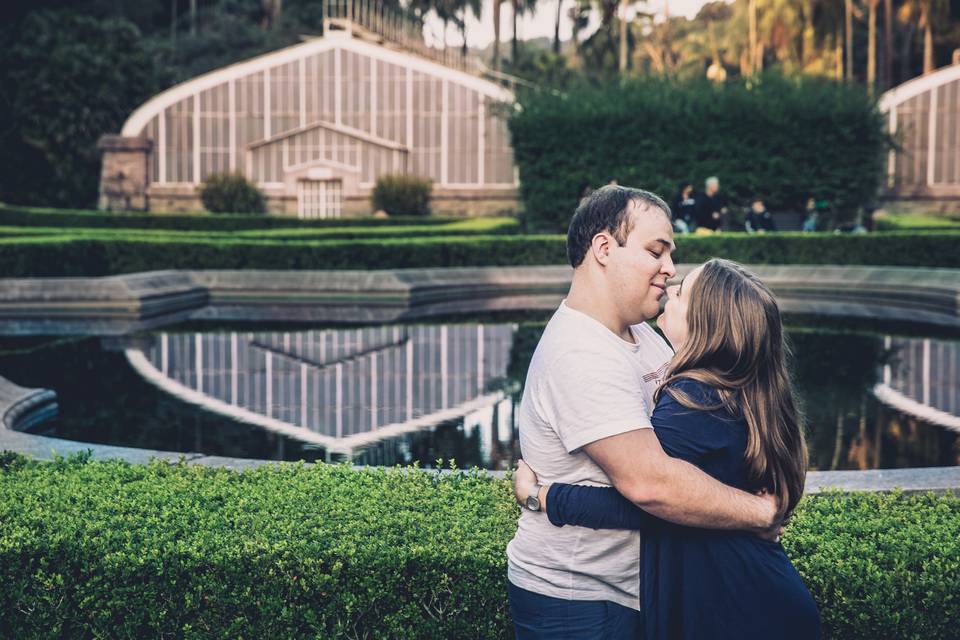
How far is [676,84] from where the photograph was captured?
30.4 m

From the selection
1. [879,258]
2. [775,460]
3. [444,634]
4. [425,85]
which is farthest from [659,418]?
[425,85]

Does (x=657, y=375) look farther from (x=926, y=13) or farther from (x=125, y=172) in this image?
(x=926, y=13)

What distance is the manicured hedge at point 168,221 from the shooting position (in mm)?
31250

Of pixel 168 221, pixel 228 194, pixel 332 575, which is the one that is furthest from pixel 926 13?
pixel 332 575

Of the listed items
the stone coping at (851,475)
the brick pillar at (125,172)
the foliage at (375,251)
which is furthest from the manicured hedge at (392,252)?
Answer: the brick pillar at (125,172)

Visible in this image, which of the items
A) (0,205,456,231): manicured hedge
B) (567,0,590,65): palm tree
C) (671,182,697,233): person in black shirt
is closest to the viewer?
(671,182,697,233): person in black shirt

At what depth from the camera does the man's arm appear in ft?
8.38

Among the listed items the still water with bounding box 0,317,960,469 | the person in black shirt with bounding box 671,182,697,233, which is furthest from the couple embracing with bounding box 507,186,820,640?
the person in black shirt with bounding box 671,182,697,233

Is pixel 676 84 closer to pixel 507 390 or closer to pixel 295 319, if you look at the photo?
pixel 295 319

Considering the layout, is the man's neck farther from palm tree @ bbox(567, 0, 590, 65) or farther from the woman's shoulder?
palm tree @ bbox(567, 0, 590, 65)

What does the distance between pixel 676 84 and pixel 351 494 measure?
2712cm

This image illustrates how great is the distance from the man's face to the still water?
4.18 m

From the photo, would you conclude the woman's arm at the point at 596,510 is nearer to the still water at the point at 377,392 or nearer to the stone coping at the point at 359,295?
the still water at the point at 377,392

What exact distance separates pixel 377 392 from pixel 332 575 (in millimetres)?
6633
